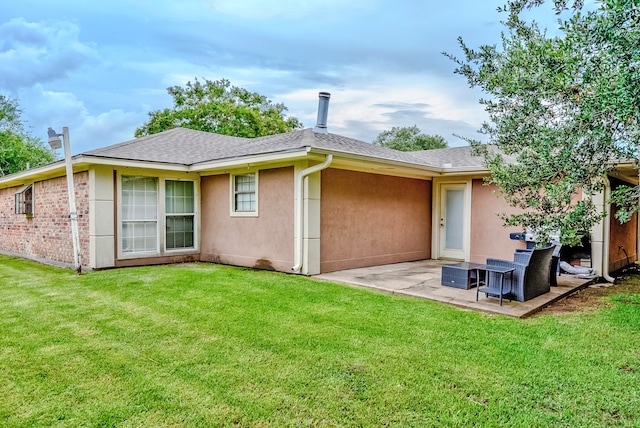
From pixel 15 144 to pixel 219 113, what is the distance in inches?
592

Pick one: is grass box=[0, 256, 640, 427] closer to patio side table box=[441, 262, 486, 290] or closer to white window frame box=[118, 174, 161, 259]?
patio side table box=[441, 262, 486, 290]

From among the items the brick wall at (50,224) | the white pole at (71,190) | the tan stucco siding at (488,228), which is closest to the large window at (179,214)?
the brick wall at (50,224)

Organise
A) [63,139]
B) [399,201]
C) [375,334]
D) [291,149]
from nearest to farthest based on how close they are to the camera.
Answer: [375,334] → [291,149] → [63,139] → [399,201]

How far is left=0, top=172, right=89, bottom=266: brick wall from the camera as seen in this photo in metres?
9.05

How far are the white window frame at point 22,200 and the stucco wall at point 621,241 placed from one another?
15.1 m

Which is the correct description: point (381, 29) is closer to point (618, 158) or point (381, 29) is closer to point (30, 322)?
point (618, 158)

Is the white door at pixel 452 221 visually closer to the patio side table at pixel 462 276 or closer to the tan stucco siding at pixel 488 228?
the tan stucco siding at pixel 488 228

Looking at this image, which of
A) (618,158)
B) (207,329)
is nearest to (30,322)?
(207,329)

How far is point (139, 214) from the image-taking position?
9.38 meters

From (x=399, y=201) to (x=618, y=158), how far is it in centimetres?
617

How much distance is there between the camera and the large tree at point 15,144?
2839cm

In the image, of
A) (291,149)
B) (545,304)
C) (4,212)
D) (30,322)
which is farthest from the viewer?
(4,212)

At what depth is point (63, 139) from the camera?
8.37 m

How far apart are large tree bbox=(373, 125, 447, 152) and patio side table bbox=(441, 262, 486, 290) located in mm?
26666
